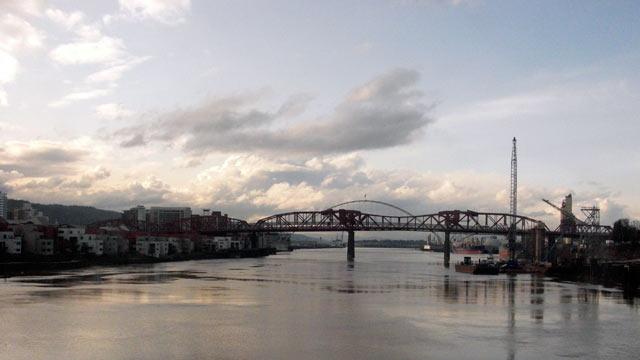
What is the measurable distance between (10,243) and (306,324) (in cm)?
5774

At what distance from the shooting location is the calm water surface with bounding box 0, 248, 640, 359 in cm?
2222

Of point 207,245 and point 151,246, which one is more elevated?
point 151,246

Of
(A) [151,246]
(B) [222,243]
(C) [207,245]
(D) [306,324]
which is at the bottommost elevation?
(B) [222,243]

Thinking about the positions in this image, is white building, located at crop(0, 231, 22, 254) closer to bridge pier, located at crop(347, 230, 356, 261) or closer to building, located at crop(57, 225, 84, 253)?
building, located at crop(57, 225, 84, 253)

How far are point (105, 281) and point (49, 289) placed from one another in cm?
927

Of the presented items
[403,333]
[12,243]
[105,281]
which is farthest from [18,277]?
[403,333]

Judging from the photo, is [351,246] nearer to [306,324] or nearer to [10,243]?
[10,243]

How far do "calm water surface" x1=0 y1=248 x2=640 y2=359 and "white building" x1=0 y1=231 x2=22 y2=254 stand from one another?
29.1 meters

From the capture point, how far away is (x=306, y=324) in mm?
28562

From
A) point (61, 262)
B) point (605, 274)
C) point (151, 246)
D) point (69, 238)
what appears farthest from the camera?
point (151, 246)

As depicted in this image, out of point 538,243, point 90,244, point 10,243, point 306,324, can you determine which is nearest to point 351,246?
point 538,243

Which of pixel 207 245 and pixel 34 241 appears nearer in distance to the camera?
pixel 34 241

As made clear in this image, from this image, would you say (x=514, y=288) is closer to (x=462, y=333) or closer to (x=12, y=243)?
(x=462, y=333)

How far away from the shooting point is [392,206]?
15312 cm
